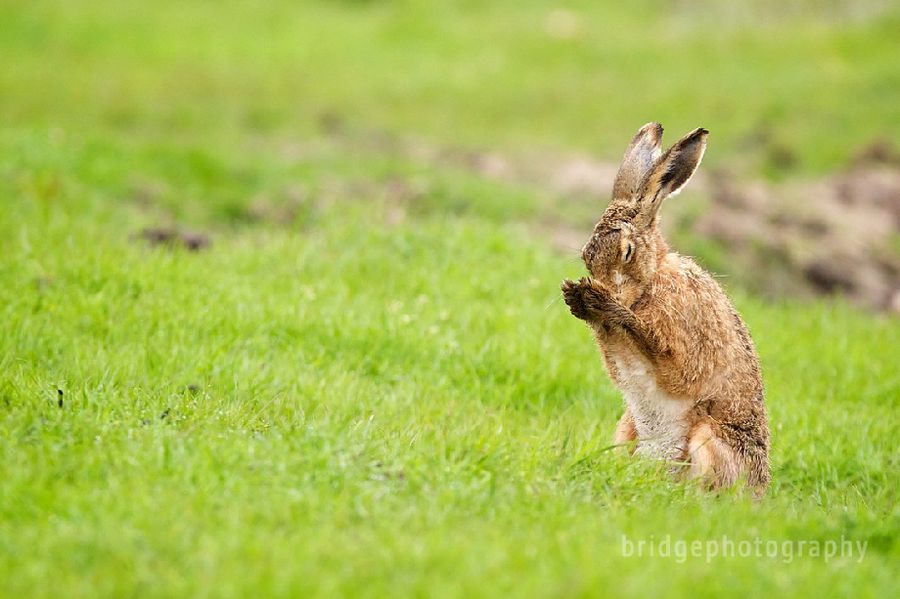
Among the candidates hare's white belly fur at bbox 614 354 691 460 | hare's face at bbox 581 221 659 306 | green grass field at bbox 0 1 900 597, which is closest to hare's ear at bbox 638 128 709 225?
hare's face at bbox 581 221 659 306

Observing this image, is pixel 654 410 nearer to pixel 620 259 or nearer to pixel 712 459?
pixel 712 459

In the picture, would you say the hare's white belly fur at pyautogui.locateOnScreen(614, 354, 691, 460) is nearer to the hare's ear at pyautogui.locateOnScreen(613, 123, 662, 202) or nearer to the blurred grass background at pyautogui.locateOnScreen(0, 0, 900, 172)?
the hare's ear at pyautogui.locateOnScreen(613, 123, 662, 202)

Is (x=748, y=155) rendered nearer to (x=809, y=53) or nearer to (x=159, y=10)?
(x=809, y=53)

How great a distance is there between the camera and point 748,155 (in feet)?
57.1

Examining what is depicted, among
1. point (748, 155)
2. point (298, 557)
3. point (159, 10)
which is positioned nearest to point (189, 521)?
point (298, 557)

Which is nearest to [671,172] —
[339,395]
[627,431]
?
[627,431]

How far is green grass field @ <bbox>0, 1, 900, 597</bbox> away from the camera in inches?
164

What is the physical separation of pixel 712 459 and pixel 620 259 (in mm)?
1095

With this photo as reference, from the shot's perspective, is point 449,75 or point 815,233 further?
point 449,75

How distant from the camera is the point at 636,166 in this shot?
5.97m

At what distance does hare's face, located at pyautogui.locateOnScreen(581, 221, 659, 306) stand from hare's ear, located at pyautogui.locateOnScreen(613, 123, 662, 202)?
0.26 meters

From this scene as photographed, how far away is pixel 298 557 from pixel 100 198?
8.38 metres

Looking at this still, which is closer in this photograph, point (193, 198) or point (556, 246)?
point (556, 246)

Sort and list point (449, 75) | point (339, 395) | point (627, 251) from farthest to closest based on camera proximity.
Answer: point (449, 75) → point (339, 395) → point (627, 251)
